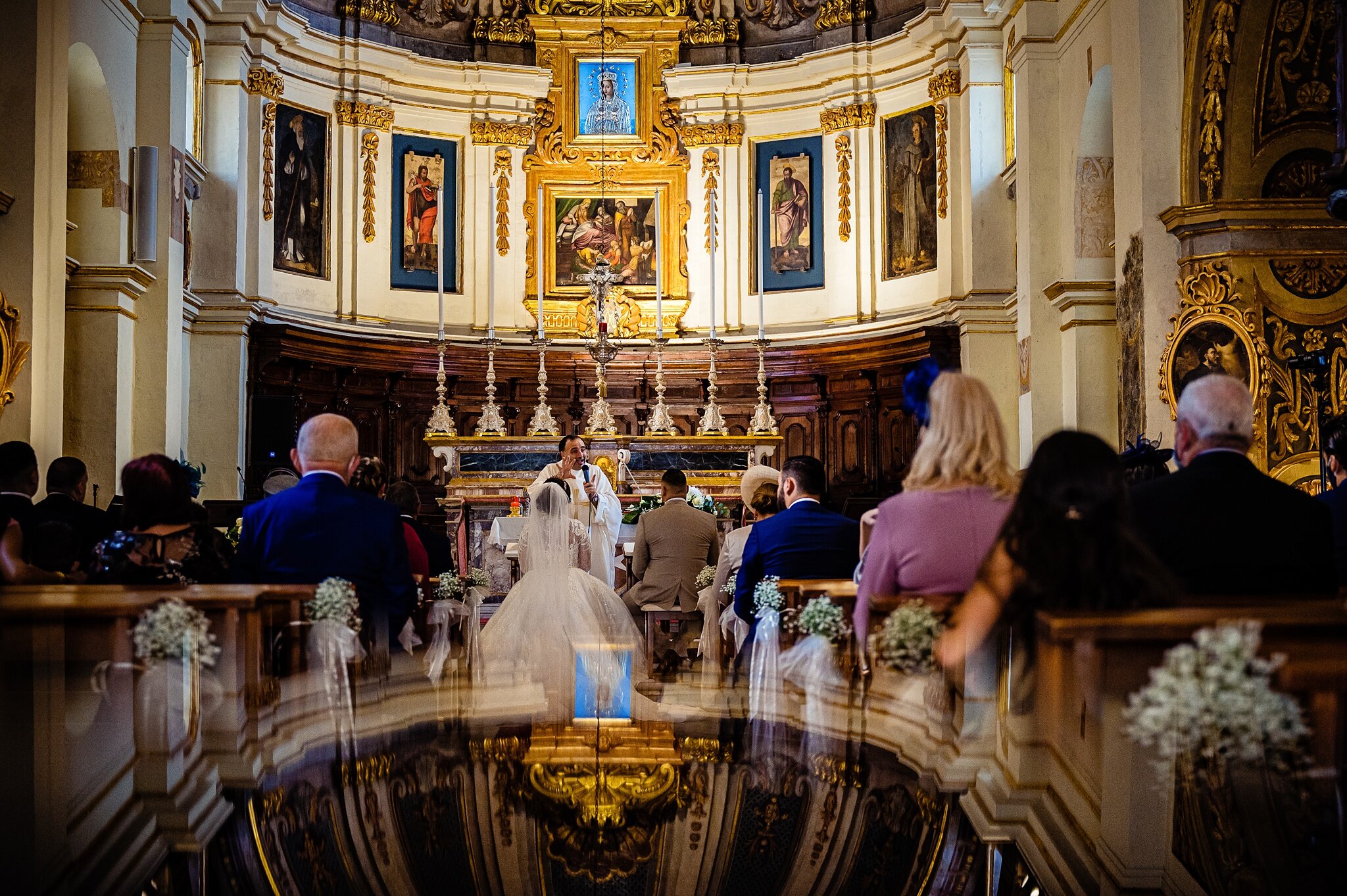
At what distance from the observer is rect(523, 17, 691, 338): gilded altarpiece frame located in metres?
19.6

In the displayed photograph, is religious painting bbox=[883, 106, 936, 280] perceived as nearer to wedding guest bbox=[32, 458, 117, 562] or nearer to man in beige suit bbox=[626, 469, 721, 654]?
man in beige suit bbox=[626, 469, 721, 654]

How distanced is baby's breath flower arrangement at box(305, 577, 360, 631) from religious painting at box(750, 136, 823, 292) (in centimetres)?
1418

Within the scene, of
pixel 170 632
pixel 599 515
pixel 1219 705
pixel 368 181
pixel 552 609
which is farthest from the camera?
pixel 368 181

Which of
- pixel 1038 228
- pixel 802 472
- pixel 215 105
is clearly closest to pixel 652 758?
pixel 802 472

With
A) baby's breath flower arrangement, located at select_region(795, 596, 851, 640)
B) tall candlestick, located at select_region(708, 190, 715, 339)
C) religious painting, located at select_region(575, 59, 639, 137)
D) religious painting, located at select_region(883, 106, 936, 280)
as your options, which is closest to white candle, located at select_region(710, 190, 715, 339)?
tall candlestick, located at select_region(708, 190, 715, 339)

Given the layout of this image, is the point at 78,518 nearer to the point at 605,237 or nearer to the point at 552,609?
the point at 552,609

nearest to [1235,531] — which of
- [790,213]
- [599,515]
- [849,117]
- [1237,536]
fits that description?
[1237,536]

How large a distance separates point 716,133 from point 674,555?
10.8 metres

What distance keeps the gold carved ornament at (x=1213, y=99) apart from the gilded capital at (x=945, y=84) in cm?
731

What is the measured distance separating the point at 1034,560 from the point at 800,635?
2182 mm

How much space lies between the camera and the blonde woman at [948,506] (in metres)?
4.04

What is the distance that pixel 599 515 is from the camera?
1255cm

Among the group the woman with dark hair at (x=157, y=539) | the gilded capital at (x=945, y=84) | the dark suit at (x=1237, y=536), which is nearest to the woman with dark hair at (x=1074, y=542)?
the dark suit at (x=1237, y=536)

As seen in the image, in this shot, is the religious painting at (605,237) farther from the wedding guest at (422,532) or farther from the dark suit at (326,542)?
the dark suit at (326,542)
